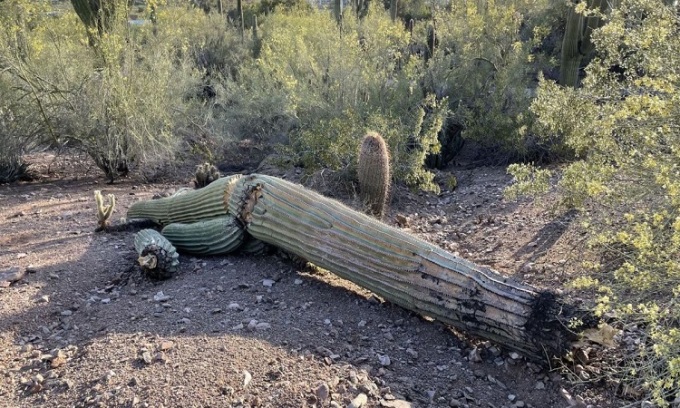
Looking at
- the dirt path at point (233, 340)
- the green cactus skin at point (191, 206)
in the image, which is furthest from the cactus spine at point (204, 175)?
the dirt path at point (233, 340)

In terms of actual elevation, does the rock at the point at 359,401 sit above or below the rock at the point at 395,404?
above

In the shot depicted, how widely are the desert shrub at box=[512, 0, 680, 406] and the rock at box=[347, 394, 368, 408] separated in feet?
3.65

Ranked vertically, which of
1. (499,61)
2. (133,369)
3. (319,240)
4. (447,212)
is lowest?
(447,212)

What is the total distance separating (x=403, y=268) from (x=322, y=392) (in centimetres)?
94

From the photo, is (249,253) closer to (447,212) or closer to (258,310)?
(258,310)

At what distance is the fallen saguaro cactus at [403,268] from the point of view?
301cm

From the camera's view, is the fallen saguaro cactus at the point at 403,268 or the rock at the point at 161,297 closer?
the fallen saguaro cactus at the point at 403,268

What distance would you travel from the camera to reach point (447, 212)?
6.43m

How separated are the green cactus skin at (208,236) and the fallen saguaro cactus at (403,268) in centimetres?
10

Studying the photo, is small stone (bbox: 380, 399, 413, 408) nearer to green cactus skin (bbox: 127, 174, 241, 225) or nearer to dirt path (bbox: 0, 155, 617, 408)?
dirt path (bbox: 0, 155, 617, 408)

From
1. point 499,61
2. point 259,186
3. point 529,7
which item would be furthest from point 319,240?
point 529,7

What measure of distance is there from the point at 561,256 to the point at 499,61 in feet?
16.0

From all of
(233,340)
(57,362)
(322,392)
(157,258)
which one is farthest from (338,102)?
(322,392)

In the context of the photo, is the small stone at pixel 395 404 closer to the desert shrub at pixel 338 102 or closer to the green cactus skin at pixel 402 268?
the green cactus skin at pixel 402 268
